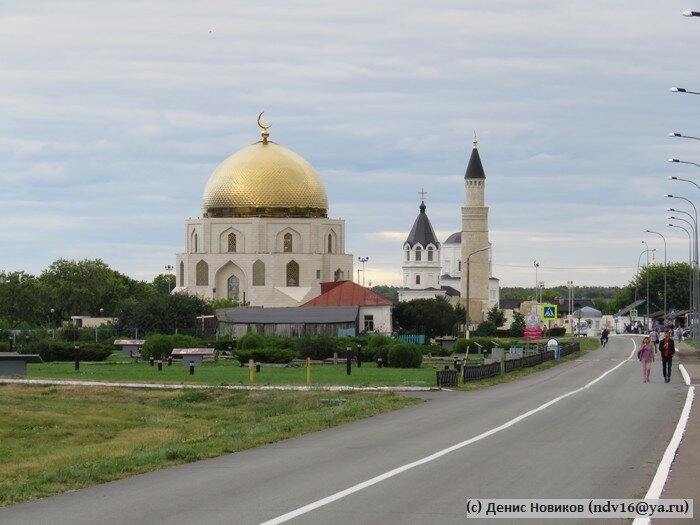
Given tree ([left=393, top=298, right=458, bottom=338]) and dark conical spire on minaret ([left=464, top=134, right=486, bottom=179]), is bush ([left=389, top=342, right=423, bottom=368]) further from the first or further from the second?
dark conical spire on minaret ([left=464, top=134, right=486, bottom=179])

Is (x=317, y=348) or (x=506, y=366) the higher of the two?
(x=317, y=348)

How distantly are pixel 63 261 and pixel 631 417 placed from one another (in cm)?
9847

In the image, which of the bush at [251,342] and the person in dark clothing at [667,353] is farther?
the bush at [251,342]

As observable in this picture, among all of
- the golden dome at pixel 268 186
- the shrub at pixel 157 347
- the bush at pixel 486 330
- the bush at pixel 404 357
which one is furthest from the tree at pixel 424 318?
the bush at pixel 404 357

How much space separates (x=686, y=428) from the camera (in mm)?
19531

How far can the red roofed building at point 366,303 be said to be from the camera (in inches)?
3524

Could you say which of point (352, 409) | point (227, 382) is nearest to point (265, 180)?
point (227, 382)

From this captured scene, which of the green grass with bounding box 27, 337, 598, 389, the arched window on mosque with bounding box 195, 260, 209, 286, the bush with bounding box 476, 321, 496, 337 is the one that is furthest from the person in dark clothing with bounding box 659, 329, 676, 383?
the arched window on mosque with bounding box 195, 260, 209, 286

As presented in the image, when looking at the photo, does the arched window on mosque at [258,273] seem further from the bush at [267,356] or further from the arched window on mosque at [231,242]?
the bush at [267,356]

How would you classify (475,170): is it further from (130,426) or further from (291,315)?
(130,426)

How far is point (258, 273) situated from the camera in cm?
10262

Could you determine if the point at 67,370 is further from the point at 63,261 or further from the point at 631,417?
the point at 63,261

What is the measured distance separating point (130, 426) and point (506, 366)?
1642 centimetres

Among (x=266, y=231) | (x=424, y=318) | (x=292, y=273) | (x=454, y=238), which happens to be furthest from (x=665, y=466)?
(x=454, y=238)
